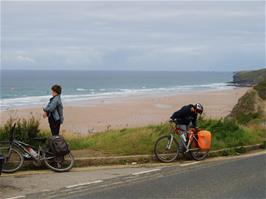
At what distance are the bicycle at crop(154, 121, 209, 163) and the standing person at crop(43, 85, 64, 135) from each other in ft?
8.31

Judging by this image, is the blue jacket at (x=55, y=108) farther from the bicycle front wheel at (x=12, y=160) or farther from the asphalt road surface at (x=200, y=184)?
the asphalt road surface at (x=200, y=184)

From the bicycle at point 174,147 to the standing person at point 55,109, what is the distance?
253 centimetres

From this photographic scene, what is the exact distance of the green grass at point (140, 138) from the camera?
1288 centimetres

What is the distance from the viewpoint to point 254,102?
2478 cm

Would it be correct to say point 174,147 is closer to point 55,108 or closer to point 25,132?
point 55,108

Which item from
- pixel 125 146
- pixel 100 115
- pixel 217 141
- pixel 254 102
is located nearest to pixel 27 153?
pixel 125 146

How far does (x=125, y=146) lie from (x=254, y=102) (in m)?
12.8

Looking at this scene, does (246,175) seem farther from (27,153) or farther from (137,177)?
(27,153)

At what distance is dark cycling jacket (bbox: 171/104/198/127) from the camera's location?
1293 cm

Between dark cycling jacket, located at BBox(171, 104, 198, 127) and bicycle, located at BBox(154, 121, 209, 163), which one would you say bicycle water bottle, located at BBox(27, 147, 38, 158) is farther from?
dark cycling jacket, located at BBox(171, 104, 198, 127)

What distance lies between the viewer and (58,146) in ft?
36.2

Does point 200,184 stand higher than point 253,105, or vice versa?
point 253,105

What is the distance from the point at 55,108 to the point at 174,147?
3311mm

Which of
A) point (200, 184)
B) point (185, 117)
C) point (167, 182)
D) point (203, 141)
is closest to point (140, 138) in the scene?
point (185, 117)
